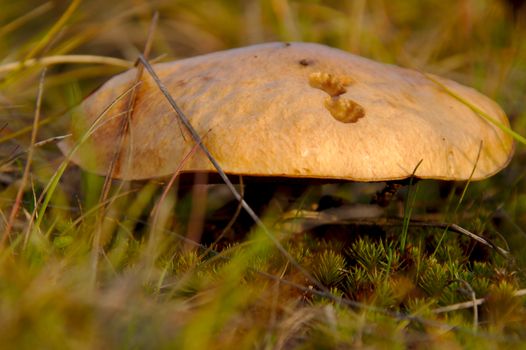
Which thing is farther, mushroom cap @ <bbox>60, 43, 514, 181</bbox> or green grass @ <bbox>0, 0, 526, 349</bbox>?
mushroom cap @ <bbox>60, 43, 514, 181</bbox>

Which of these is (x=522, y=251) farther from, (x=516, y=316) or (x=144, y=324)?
(x=144, y=324)

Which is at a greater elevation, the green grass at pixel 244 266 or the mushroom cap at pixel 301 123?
the mushroom cap at pixel 301 123

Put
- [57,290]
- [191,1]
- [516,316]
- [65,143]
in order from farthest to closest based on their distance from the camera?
[191,1], [65,143], [516,316], [57,290]

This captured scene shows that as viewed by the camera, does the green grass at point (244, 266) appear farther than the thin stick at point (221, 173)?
No

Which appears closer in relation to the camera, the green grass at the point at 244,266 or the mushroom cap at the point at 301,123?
the green grass at the point at 244,266

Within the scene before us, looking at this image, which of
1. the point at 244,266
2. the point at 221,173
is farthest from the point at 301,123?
the point at 244,266

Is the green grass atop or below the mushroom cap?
below

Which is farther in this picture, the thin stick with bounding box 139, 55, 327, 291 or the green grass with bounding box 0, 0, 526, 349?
the thin stick with bounding box 139, 55, 327, 291

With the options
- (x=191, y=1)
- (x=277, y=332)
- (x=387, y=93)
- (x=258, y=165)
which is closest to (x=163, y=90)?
(x=258, y=165)
